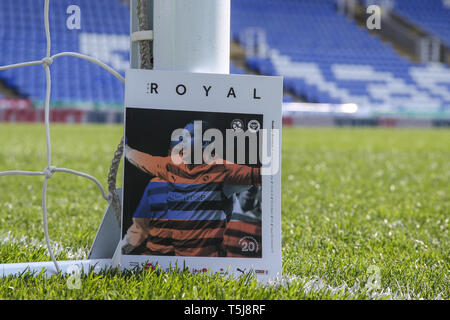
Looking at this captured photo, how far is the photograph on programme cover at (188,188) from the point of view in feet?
3.37

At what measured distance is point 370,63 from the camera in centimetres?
1638

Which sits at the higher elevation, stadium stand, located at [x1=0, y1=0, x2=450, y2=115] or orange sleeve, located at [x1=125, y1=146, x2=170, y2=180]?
stadium stand, located at [x1=0, y1=0, x2=450, y2=115]

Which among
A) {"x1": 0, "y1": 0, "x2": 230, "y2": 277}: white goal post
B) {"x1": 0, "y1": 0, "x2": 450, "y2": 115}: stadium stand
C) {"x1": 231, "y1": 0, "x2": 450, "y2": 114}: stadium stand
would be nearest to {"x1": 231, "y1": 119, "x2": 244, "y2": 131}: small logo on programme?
{"x1": 0, "y1": 0, "x2": 230, "y2": 277}: white goal post

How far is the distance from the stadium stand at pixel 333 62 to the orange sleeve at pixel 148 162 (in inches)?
532

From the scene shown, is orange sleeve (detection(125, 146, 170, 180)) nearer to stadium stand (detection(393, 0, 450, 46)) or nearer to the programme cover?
the programme cover

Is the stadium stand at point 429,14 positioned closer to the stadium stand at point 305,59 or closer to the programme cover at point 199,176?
the stadium stand at point 305,59

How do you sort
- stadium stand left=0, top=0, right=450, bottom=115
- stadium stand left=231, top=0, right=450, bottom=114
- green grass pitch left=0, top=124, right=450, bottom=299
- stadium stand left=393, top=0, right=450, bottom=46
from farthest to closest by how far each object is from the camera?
stadium stand left=393, top=0, right=450, bottom=46 < stadium stand left=231, top=0, right=450, bottom=114 < stadium stand left=0, top=0, right=450, bottom=115 < green grass pitch left=0, top=124, right=450, bottom=299

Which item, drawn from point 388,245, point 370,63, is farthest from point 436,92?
point 388,245

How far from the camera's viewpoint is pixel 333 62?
1599 centimetres

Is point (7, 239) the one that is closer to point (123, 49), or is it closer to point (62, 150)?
point (62, 150)

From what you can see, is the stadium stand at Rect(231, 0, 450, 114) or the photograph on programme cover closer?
the photograph on programme cover

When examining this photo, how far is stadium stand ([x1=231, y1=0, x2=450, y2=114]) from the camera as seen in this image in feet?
48.6
